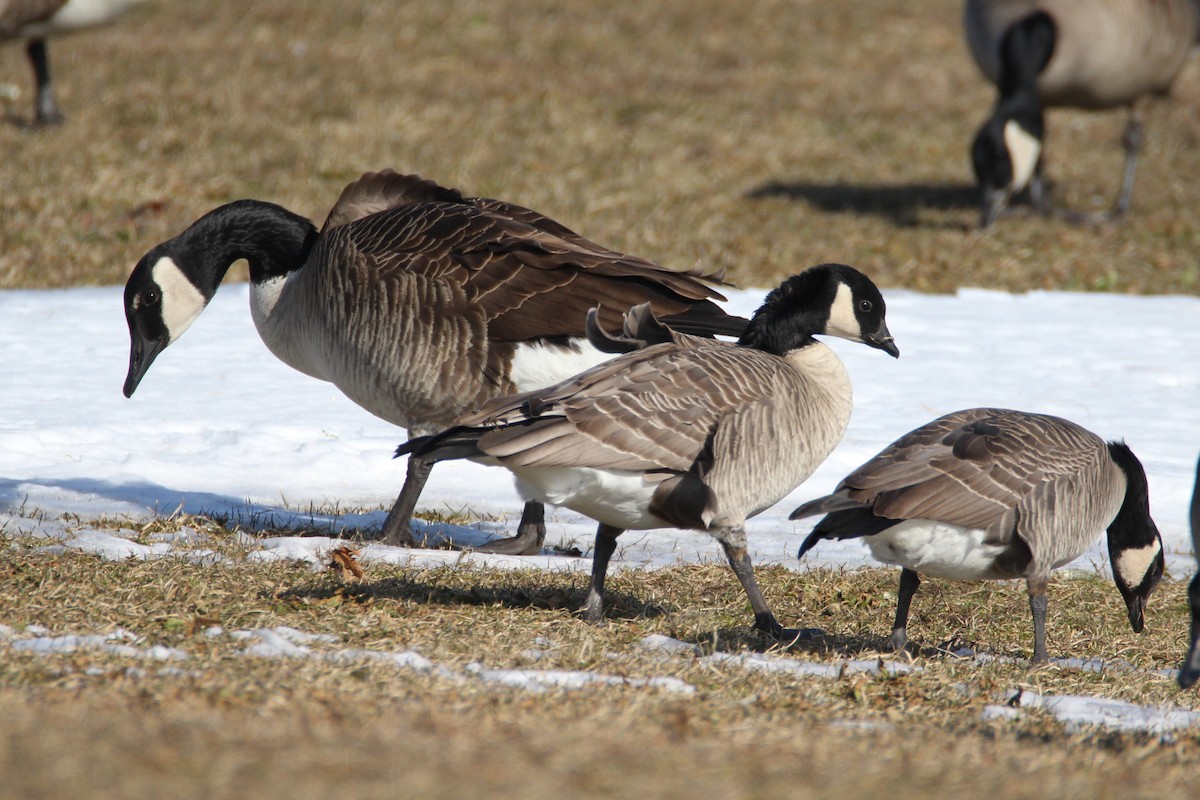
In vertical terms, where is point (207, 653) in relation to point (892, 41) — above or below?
below

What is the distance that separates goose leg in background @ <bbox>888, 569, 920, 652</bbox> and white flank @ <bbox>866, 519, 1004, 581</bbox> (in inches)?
6.9

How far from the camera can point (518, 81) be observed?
619 inches

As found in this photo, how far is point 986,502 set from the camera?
463 cm

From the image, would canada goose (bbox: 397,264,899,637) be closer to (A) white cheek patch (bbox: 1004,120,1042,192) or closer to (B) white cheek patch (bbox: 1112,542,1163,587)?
(B) white cheek patch (bbox: 1112,542,1163,587)

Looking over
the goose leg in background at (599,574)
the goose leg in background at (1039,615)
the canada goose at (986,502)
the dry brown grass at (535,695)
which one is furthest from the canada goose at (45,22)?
the goose leg in background at (1039,615)

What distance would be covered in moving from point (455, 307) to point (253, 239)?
1.27 m

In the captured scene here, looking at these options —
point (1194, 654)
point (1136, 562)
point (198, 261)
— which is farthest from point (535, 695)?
point (198, 261)

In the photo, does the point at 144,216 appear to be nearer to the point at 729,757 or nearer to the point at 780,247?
the point at 780,247

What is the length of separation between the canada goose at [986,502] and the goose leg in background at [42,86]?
1063 cm

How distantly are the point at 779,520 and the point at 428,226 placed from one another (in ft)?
7.61

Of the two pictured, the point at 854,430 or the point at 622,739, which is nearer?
the point at 622,739

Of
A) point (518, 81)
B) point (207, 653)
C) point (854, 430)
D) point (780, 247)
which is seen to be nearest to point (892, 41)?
point (518, 81)

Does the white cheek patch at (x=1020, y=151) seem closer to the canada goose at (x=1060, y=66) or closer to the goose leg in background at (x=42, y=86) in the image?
the canada goose at (x=1060, y=66)

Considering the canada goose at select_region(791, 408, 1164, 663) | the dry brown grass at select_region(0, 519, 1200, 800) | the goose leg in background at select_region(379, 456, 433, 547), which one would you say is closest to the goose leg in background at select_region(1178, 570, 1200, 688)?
the dry brown grass at select_region(0, 519, 1200, 800)
